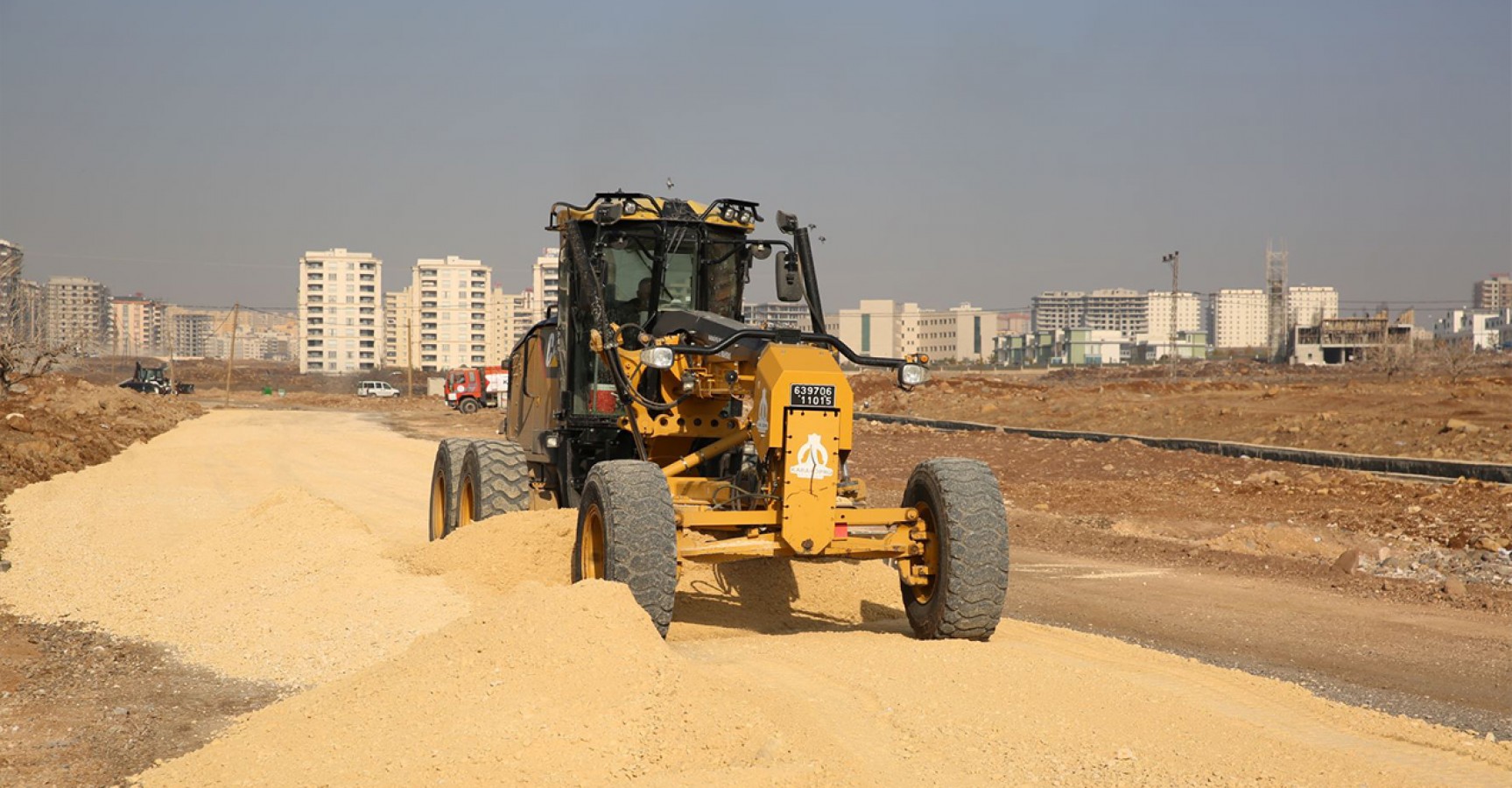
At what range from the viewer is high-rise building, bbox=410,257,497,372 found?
16488cm

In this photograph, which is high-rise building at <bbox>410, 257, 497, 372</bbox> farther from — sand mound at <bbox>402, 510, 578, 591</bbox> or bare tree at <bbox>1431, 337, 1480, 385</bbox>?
sand mound at <bbox>402, 510, 578, 591</bbox>

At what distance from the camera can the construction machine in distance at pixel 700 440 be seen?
812 centimetres

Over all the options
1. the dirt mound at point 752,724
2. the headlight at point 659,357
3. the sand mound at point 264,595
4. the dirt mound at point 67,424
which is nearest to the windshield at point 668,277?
the headlight at point 659,357

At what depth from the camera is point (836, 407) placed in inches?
323

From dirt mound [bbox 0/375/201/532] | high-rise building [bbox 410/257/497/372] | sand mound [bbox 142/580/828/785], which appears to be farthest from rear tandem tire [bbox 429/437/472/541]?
high-rise building [bbox 410/257/497/372]

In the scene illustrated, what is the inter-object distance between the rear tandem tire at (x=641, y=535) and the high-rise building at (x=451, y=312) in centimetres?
15295

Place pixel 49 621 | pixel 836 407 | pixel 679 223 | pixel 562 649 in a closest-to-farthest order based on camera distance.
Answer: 1. pixel 562 649
2. pixel 836 407
3. pixel 49 621
4. pixel 679 223

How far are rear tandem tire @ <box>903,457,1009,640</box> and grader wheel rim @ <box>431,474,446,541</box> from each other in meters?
6.70

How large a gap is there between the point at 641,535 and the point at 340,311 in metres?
167

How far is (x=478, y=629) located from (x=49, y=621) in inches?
200

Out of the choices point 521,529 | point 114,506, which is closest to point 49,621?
point 521,529

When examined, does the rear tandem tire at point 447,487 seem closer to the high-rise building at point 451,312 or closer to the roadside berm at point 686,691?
the roadside berm at point 686,691

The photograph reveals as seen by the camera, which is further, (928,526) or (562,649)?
(928,526)

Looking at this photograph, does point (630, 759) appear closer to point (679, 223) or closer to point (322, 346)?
point (679, 223)
